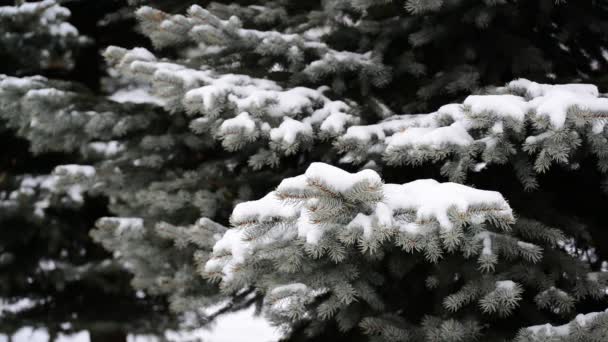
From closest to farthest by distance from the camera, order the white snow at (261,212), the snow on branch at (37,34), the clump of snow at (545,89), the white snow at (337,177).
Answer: the white snow at (337,177)
the white snow at (261,212)
the clump of snow at (545,89)
the snow on branch at (37,34)

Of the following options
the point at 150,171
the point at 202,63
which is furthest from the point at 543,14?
the point at 150,171

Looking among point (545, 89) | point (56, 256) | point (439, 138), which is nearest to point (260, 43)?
point (439, 138)

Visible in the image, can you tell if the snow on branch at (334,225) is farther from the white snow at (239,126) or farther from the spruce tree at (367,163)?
the white snow at (239,126)

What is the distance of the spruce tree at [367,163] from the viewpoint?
1715 millimetres

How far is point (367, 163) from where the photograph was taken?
2.59 metres

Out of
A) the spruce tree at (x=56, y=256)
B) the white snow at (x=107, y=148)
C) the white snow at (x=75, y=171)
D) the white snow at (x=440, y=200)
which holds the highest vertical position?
the white snow at (x=440, y=200)

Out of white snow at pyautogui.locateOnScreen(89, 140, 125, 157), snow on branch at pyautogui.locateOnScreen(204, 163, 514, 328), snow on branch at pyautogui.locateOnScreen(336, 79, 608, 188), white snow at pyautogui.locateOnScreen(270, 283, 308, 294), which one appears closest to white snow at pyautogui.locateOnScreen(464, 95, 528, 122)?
snow on branch at pyautogui.locateOnScreen(336, 79, 608, 188)

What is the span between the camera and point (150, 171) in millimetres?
3439

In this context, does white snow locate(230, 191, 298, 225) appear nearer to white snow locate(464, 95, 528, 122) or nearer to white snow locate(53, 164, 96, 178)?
white snow locate(464, 95, 528, 122)

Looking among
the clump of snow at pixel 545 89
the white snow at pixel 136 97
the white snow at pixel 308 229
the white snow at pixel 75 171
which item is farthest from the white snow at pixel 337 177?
the white snow at pixel 75 171

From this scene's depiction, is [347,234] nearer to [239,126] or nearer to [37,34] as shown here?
[239,126]

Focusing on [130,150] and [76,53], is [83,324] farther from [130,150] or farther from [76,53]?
[76,53]

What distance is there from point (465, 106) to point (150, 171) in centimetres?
231

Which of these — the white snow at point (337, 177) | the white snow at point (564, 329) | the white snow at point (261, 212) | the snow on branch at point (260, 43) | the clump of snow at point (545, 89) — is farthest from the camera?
the snow on branch at point (260, 43)
